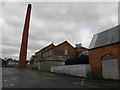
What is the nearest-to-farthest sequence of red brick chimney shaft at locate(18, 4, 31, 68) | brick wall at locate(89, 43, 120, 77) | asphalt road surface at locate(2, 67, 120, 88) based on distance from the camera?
asphalt road surface at locate(2, 67, 120, 88)
brick wall at locate(89, 43, 120, 77)
red brick chimney shaft at locate(18, 4, 31, 68)

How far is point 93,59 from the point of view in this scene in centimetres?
2306

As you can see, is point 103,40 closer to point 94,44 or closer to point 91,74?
point 94,44

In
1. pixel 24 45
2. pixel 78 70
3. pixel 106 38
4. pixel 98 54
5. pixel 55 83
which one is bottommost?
pixel 55 83

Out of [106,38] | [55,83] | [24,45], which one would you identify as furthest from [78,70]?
[24,45]

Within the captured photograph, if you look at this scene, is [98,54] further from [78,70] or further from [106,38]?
[78,70]

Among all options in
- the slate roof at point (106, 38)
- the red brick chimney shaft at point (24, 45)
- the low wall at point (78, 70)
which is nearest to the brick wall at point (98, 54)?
the slate roof at point (106, 38)

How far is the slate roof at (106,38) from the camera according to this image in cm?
2030

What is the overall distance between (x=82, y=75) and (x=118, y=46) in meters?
8.05

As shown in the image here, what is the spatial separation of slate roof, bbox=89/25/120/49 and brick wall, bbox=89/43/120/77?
0.65 m

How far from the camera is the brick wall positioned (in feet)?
63.0

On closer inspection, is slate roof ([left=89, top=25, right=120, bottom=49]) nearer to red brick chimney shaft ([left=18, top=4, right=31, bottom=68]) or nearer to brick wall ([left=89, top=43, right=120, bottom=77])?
brick wall ([left=89, top=43, right=120, bottom=77])

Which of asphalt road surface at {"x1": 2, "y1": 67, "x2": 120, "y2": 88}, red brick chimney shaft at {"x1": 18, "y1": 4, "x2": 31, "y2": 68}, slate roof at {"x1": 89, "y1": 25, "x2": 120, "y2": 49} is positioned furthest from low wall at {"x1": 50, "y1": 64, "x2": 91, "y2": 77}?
red brick chimney shaft at {"x1": 18, "y1": 4, "x2": 31, "y2": 68}

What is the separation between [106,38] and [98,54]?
8.18 feet

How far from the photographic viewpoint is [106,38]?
22.1m
